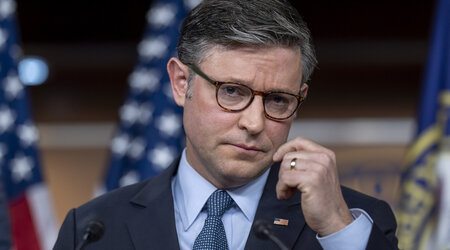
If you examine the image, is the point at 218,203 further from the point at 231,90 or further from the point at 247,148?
the point at 231,90

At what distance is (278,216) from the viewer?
1555 millimetres

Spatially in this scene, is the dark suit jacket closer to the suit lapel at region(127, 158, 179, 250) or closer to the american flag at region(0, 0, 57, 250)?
the suit lapel at region(127, 158, 179, 250)

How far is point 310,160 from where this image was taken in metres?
1.33

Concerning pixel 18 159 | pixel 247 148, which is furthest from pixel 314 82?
pixel 247 148

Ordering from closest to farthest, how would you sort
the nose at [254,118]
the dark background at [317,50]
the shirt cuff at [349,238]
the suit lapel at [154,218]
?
the shirt cuff at [349,238] → the nose at [254,118] → the suit lapel at [154,218] → the dark background at [317,50]

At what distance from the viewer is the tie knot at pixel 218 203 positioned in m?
1.59

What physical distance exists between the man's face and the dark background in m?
3.46

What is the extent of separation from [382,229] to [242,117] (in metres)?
0.48

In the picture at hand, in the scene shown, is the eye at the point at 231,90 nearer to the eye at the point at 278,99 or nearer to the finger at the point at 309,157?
the eye at the point at 278,99

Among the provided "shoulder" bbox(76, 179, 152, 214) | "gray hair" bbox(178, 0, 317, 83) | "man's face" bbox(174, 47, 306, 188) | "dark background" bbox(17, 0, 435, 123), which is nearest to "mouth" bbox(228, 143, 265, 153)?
"man's face" bbox(174, 47, 306, 188)

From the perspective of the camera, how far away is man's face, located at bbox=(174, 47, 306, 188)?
1.46 m

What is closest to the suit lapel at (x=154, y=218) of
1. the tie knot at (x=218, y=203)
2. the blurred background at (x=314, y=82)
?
the tie knot at (x=218, y=203)

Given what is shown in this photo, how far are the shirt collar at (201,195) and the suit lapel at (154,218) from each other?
0.15 ft

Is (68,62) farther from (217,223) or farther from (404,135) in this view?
(217,223)
